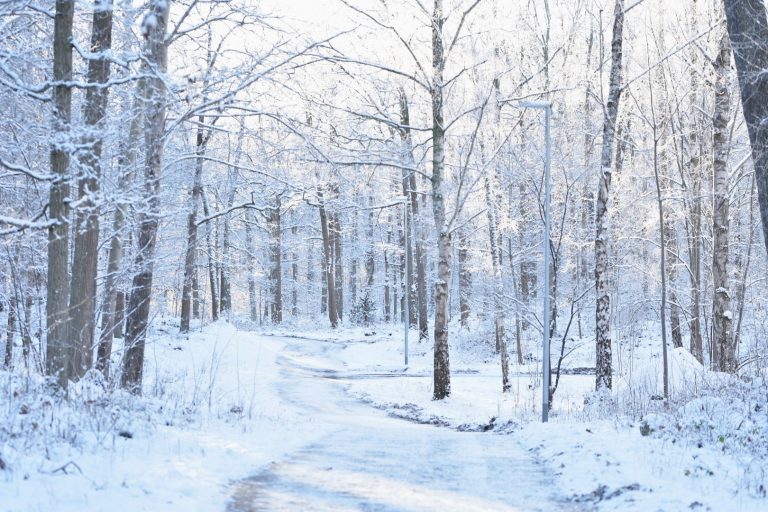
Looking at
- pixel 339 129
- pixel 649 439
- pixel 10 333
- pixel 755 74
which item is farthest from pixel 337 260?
pixel 755 74

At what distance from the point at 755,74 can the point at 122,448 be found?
8.52 meters

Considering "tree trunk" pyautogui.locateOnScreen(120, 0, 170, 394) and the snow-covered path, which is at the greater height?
"tree trunk" pyautogui.locateOnScreen(120, 0, 170, 394)

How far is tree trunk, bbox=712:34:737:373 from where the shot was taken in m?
15.4

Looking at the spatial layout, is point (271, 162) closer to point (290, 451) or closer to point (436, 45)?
point (436, 45)

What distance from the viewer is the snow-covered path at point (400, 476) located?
20.2 feet

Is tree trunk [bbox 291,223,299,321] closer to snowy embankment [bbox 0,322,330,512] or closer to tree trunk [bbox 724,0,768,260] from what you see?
snowy embankment [bbox 0,322,330,512]

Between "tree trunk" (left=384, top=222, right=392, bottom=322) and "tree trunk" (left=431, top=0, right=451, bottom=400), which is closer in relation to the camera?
"tree trunk" (left=431, top=0, right=451, bottom=400)

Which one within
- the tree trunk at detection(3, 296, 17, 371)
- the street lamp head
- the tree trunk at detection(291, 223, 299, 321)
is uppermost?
the street lamp head

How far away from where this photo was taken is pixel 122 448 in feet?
21.9

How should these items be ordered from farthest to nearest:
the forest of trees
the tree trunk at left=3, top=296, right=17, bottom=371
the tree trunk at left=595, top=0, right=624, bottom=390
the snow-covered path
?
the tree trunk at left=595, top=0, right=624, bottom=390 < the tree trunk at left=3, top=296, right=17, bottom=371 < the forest of trees < the snow-covered path

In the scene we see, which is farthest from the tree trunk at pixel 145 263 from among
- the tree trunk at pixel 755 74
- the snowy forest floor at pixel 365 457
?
the tree trunk at pixel 755 74

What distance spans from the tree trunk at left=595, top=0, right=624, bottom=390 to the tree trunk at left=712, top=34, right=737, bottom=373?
2.44 metres

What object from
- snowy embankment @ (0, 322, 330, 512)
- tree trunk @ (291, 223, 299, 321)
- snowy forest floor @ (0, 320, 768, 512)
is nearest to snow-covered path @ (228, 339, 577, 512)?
snowy forest floor @ (0, 320, 768, 512)

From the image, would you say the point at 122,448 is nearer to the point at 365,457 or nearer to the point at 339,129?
the point at 365,457
